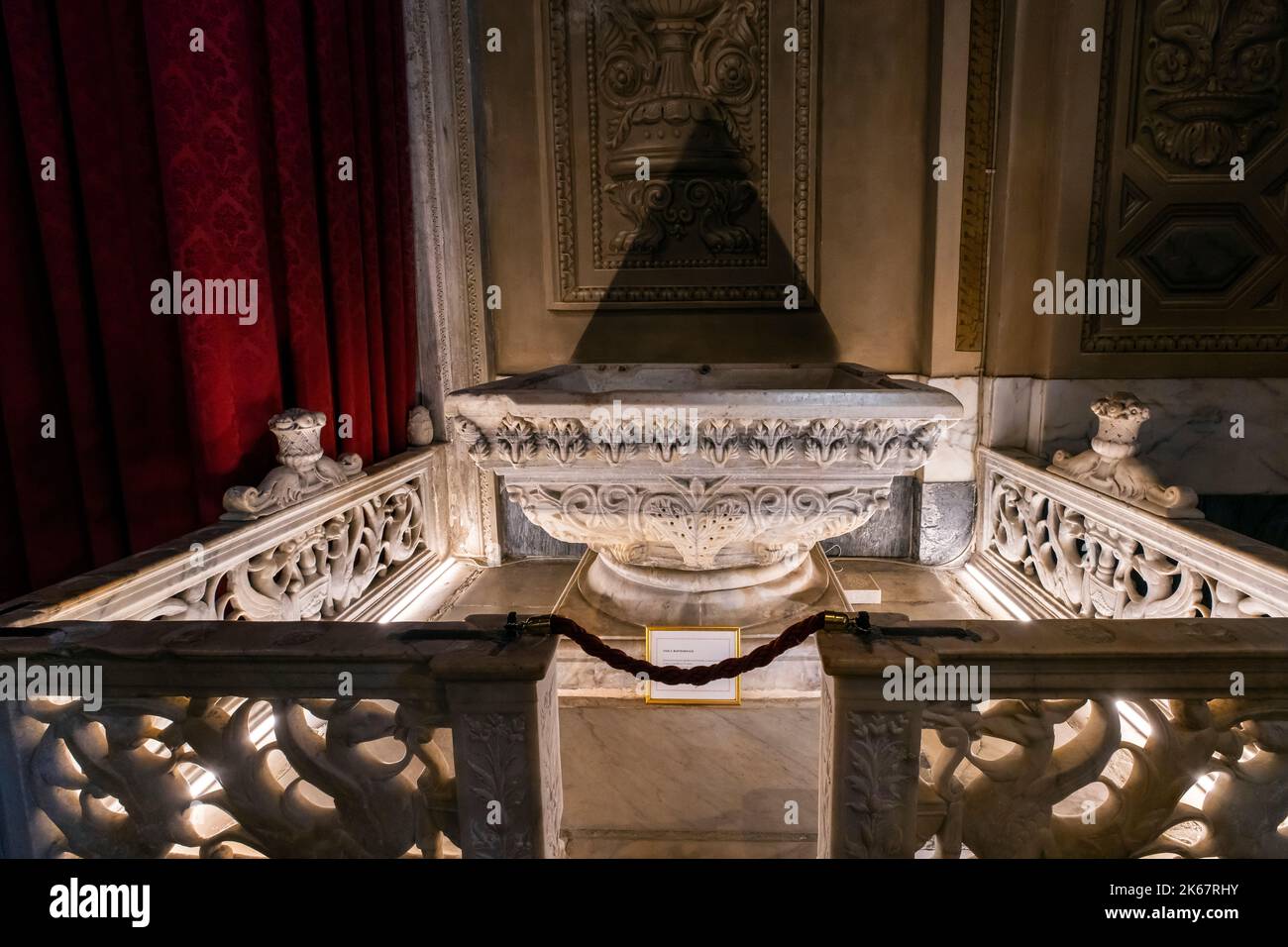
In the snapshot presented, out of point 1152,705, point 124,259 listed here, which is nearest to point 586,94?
point 124,259

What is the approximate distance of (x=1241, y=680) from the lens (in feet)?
2.83

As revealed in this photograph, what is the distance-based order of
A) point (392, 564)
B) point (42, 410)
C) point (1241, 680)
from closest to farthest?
point (1241, 680)
point (42, 410)
point (392, 564)

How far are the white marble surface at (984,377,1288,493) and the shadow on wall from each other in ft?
2.83

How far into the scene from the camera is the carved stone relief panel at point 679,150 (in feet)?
7.85

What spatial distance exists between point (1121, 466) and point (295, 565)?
230 cm

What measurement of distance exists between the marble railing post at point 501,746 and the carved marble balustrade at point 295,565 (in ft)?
2.63

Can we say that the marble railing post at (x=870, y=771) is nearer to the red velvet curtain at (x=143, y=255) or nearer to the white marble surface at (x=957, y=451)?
the red velvet curtain at (x=143, y=255)

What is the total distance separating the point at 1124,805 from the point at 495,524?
7.49 feet

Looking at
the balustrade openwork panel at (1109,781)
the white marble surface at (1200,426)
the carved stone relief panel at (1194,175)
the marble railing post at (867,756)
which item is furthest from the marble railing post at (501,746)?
the carved stone relief panel at (1194,175)

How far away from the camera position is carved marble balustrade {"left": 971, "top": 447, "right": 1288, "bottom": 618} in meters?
1.37

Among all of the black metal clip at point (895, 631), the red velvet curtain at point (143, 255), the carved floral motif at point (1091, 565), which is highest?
the red velvet curtain at point (143, 255)

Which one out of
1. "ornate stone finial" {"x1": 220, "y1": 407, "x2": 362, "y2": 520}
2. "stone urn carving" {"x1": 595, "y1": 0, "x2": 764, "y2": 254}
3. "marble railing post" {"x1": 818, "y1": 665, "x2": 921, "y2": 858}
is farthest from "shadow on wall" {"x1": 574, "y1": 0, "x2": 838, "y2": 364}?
"marble railing post" {"x1": 818, "y1": 665, "x2": 921, "y2": 858}

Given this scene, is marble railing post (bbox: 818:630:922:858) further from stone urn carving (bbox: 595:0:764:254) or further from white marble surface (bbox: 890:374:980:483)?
stone urn carving (bbox: 595:0:764:254)

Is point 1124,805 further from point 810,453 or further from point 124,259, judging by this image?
point 124,259
